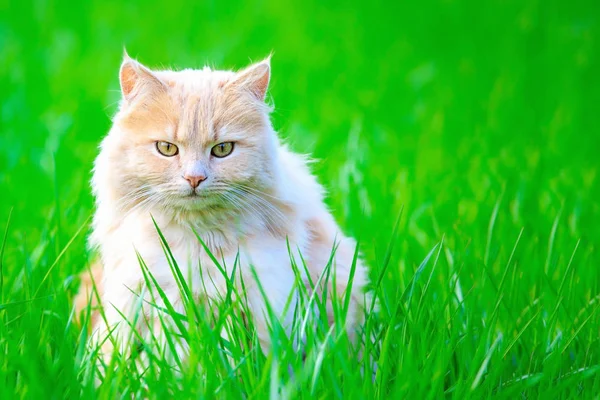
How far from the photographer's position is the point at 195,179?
2.22 meters

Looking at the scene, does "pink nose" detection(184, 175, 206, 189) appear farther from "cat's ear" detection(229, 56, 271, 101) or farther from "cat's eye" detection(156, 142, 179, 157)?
"cat's ear" detection(229, 56, 271, 101)

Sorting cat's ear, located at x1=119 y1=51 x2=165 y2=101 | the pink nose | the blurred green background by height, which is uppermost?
the blurred green background

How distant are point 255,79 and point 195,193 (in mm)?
445

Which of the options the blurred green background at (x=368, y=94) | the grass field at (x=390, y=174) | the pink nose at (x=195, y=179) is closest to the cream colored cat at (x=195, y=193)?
the pink nose at (x=195, y=179)

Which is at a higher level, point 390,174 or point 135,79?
point 390,174

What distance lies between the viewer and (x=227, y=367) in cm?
200

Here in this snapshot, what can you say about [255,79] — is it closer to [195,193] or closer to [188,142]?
[188,142]

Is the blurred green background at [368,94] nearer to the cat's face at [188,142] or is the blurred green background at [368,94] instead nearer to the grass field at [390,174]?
the grass field at [390,174]

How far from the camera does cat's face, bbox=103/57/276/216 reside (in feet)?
7.43

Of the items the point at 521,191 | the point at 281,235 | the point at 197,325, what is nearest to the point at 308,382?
the point at 197,325

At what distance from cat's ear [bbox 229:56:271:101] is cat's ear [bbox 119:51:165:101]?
244 mm

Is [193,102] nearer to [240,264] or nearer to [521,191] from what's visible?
[240,264]

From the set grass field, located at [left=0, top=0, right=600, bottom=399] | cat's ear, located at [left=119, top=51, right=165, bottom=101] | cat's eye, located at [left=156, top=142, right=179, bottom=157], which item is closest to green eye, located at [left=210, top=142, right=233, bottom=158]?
cat's eye, located at [left=156, top=142, right=179, bottom=157]

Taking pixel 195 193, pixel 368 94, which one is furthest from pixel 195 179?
pixel 368 94
